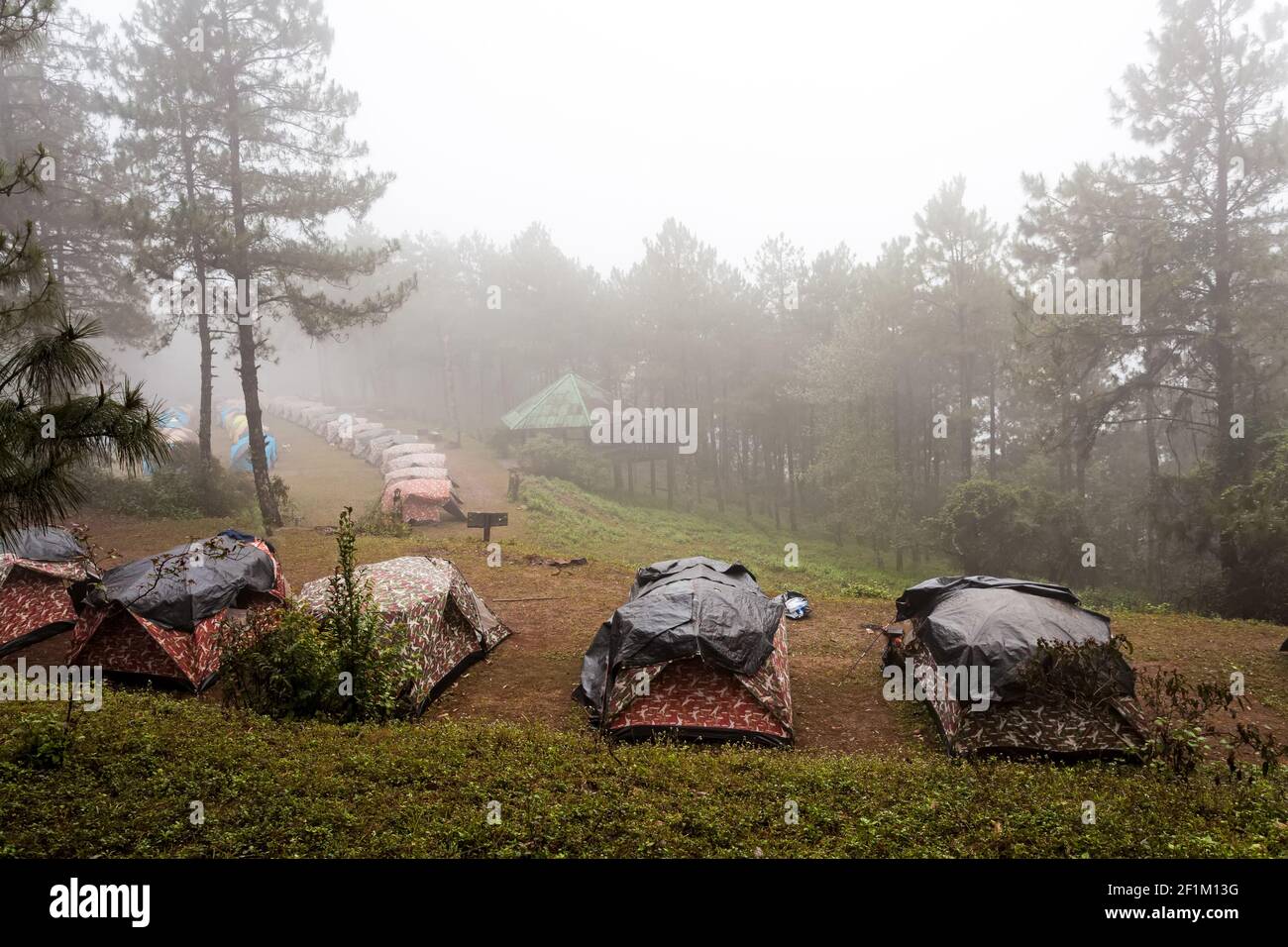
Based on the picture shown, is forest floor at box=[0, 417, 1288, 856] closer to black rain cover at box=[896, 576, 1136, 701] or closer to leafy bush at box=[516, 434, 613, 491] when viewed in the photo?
black rain cover at box=[896, 576, 1136, 701]

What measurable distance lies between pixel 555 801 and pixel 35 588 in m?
10.7

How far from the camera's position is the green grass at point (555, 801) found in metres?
5.43

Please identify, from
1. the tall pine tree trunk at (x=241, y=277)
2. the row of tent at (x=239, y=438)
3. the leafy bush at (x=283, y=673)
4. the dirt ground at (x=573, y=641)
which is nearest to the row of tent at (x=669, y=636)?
the dirt ground at (x=573, y=641)

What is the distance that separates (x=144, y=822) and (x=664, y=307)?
3183 centimetres

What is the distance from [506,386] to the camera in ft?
157

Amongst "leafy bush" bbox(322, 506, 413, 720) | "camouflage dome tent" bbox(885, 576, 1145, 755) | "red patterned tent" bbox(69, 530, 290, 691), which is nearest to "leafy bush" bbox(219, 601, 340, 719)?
"leafy bush" bbox(322, 506, 413, 720)

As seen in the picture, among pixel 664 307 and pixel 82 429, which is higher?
pixel 664 307

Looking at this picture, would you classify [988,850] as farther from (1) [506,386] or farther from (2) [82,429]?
(1) [506,386]

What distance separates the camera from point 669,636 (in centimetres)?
866

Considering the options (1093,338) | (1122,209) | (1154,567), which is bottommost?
(1154,567)

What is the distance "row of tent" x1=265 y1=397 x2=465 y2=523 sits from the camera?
22719mm

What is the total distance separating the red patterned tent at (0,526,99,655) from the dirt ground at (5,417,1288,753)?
1.10ft

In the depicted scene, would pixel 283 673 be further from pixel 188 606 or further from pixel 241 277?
pixel 241 277
